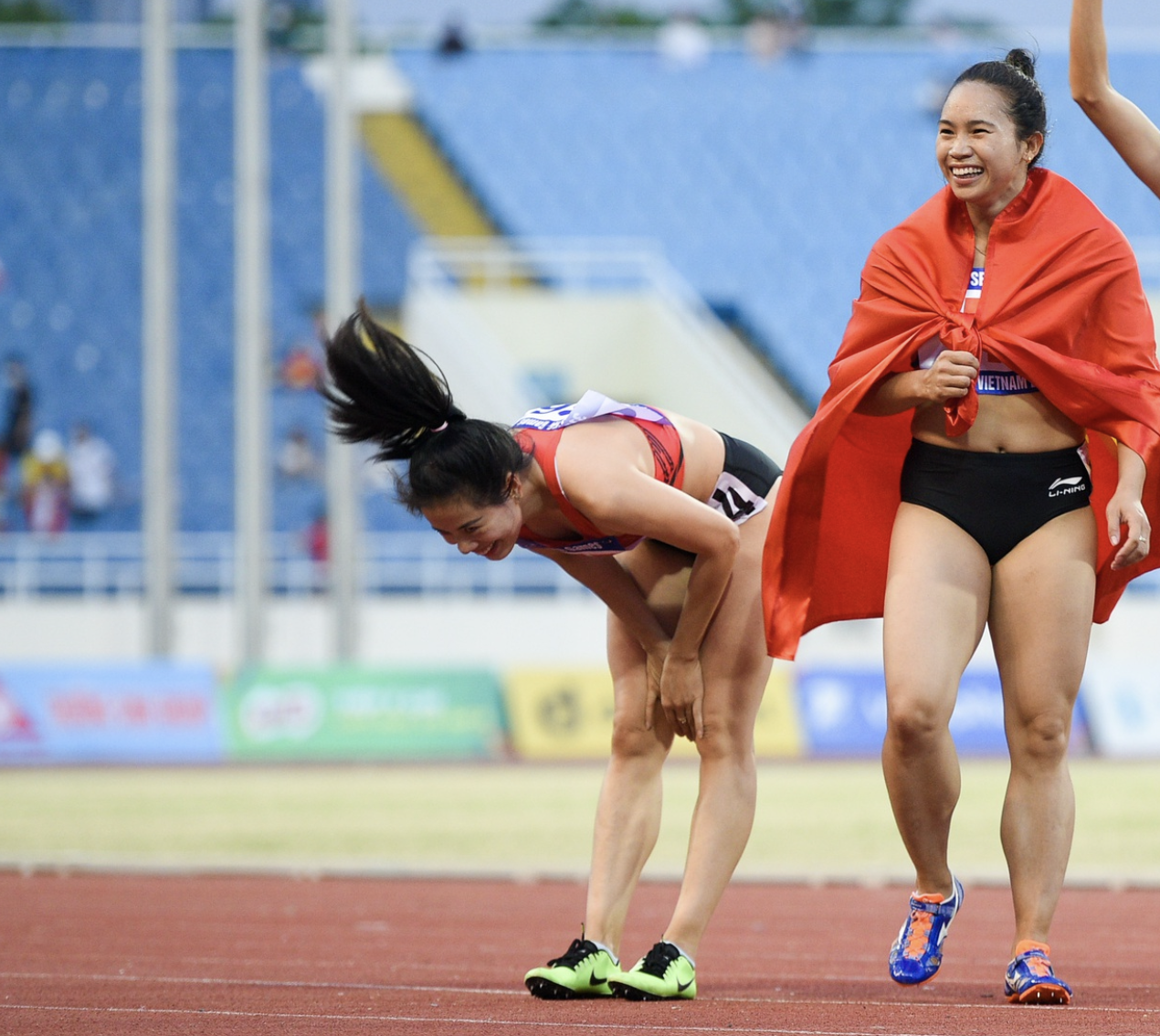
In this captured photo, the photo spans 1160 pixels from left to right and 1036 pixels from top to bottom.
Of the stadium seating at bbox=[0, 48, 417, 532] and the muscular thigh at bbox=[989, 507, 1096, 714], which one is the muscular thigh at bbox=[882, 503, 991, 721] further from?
the stadium seating at bbox=[0, 48, 417, 532]

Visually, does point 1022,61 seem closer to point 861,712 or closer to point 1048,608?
point 1048,608

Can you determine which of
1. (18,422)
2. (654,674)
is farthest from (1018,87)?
(18,422)

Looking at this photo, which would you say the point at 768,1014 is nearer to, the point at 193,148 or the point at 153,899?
the point at 153,899

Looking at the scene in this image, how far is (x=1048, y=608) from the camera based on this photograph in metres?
4.70

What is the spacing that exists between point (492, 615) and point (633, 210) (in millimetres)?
8932

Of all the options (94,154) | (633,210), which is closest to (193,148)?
(94,154)

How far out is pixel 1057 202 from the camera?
482 cm

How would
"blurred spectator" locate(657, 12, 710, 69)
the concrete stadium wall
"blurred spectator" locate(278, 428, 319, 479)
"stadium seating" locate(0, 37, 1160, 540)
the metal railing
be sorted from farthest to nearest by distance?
"blurred spectator" locate(657, 12, 710, 69), "stadium seating" locate(0, 37, 1160, 540), "blurred spectator" locate(278, 428, 319, 479), the metal railing, the concrete stadium wall

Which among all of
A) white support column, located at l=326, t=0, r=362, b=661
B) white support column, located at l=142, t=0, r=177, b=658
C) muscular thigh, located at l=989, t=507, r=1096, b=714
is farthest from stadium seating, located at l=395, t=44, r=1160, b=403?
muscular thigh, located at l=989, t=507, r=1096, b=714

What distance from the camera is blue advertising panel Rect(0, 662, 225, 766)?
707 inches

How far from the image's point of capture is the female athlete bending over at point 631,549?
475cm

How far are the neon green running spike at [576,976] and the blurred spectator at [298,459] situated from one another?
20971 millimetres

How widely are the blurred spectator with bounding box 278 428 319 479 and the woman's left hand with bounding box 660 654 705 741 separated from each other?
820 inches

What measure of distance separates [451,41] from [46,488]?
1073cm
